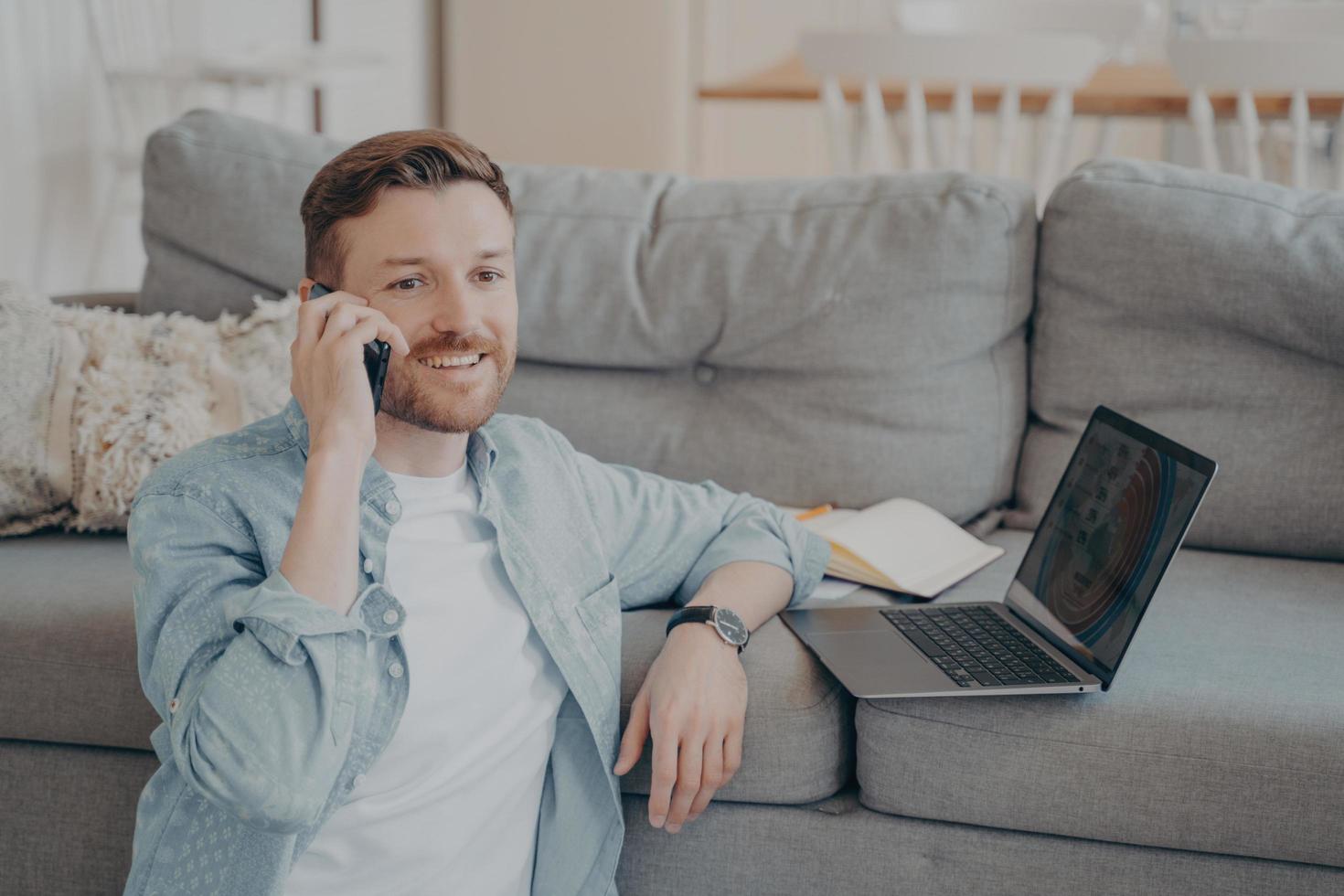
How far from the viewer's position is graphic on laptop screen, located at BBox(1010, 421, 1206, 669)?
1329 mm

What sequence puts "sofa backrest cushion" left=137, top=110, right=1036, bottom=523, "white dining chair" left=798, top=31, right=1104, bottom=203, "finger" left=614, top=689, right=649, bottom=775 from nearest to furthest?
"finger" left=614, top=689, right=649, bottom=775
"sofa backrest cushion" left=137, top=110, right=1036, bottom=523
"white dining chair" left=798, top=31, right=1104, bottom=203

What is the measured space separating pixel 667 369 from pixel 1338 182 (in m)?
1.60

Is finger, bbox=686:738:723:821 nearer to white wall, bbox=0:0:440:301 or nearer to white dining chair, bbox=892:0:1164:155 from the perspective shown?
white wall, bbox=0:0:440:301

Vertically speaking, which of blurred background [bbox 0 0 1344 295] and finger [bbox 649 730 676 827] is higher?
blurred background [bbox 0 0 1344 295]

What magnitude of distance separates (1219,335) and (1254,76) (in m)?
1.22

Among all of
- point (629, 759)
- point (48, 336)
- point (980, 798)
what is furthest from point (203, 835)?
point (48, 336)

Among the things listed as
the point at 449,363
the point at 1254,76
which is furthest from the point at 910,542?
the point at 1254,76

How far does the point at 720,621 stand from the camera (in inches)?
54.1

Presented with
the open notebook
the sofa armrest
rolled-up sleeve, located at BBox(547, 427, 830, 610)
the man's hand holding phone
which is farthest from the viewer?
the sofa armrest

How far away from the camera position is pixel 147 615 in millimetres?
1091

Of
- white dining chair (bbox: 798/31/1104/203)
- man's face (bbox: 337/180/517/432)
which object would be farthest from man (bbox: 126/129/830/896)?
white dining chair (bbox: 798/31/1104/203)

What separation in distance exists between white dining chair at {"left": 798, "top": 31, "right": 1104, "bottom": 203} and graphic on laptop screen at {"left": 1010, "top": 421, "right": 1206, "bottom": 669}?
4.84ft

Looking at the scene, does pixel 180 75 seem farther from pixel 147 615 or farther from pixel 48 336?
pixel 147 615

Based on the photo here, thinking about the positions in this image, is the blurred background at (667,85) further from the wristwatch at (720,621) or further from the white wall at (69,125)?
the wristwatch at (720,621)
